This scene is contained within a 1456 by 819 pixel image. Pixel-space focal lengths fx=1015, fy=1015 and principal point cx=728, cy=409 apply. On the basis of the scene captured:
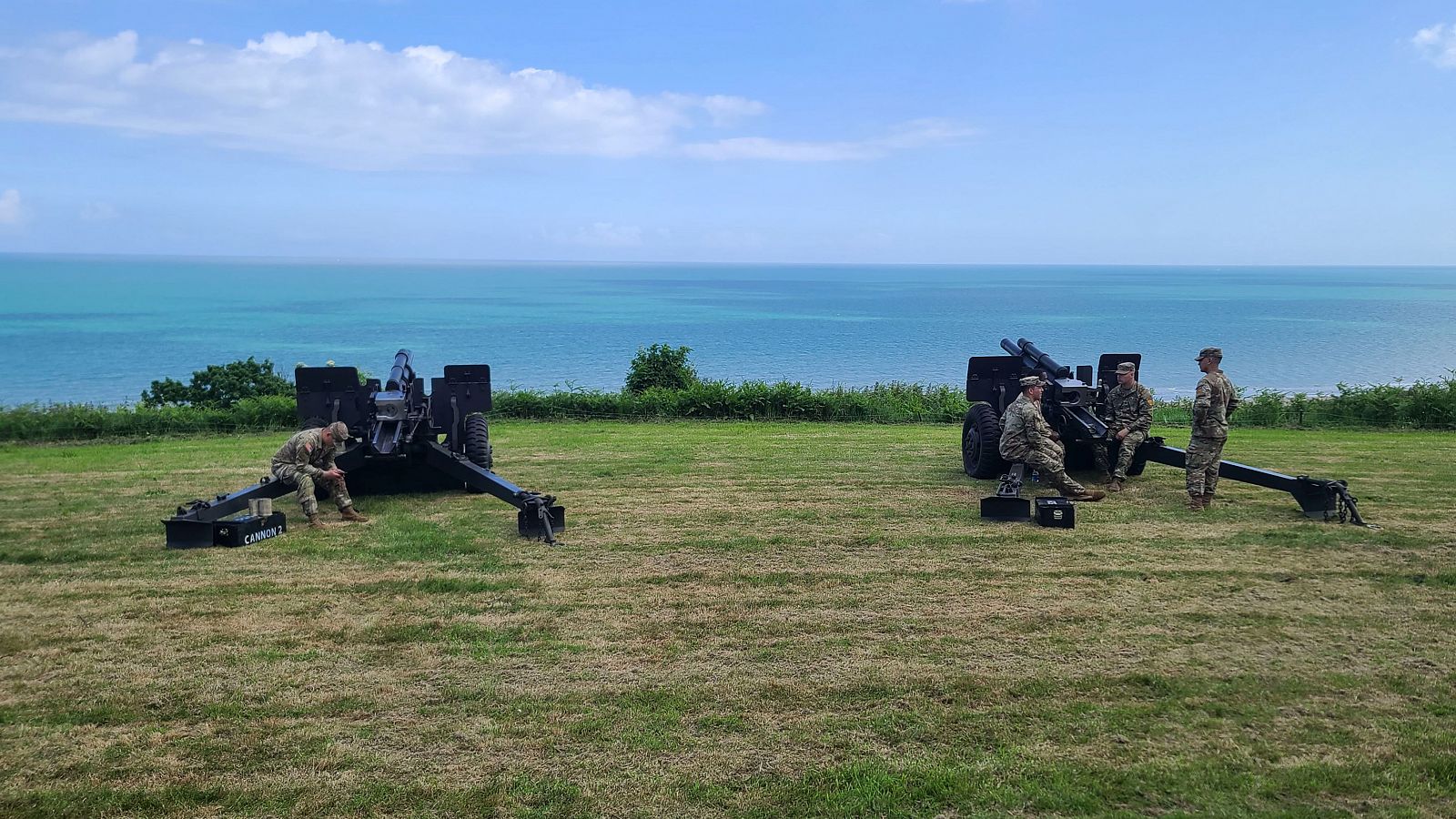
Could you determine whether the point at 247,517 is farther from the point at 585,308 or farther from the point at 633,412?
the point at 585,308

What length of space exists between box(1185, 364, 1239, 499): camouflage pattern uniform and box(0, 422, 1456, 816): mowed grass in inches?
18.5

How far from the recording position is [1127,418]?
399 inches

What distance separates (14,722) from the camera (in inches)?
181

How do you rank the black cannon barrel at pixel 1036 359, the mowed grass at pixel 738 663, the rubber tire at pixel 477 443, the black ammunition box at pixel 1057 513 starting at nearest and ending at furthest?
the mowed grass at pixel 738 663 < the black ammunition box at pixel 1057 513 < the rubber tire at pixel 477 443 < the black cannon barrel at pixel 1036 359

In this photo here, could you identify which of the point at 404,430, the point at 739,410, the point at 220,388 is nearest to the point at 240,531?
the point at 404,430

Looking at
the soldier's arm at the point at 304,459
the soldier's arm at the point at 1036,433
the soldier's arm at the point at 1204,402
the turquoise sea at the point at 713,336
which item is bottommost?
the turquoise sea at the point at 713,336

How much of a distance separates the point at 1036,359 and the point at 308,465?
736 centimetres

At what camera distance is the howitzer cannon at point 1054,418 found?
913cm

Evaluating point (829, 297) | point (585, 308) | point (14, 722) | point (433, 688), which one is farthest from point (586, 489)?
point (829, 297)

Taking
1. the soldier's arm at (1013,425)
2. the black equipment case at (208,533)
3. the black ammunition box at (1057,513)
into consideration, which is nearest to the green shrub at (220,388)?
the black equipment case at (208,533)

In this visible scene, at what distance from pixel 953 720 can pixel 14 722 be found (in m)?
4.25

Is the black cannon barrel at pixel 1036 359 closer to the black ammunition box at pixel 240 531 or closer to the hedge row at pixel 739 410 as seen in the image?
the hedge row at pixel 739 410

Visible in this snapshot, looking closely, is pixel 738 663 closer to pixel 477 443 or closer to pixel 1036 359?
pixel 477 443

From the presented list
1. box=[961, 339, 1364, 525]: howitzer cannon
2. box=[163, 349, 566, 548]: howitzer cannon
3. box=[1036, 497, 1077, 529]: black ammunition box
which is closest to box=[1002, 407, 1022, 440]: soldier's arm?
box=[961, 339, 1364, 525]: howitzer cannon
